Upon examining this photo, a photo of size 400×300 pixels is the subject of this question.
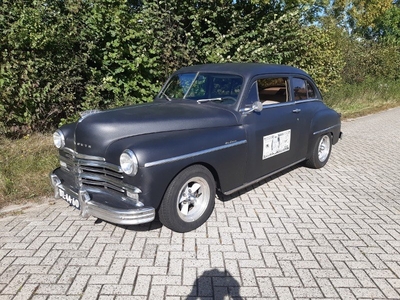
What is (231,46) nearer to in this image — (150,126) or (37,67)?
(37,67)

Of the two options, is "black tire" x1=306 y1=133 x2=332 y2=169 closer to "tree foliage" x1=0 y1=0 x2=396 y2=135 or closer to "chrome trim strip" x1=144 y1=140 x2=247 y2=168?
"chrome trim strip" x1=144 y1=140 x2=247 y2=168

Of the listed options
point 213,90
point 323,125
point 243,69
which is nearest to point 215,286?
point 213,90

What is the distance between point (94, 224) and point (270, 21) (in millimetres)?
7140

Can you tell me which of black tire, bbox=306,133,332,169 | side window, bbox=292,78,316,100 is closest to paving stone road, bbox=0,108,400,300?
black tire, bbox=306,133,332,169

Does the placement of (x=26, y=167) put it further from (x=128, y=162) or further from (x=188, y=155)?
(x=188, y=155)

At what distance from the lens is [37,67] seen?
18.2 feet

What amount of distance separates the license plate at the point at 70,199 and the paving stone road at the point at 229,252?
37 centimetres

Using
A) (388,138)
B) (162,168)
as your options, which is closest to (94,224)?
(162,168)

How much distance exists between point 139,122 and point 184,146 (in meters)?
0.56

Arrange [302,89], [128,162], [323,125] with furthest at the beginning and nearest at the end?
[323,125], [302,89], [128,162]

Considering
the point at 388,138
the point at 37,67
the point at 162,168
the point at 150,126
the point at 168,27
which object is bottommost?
the point at 388,138

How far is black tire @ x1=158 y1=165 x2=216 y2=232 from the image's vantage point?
314 centimetres

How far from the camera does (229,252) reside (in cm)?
308

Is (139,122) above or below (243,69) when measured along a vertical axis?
below
